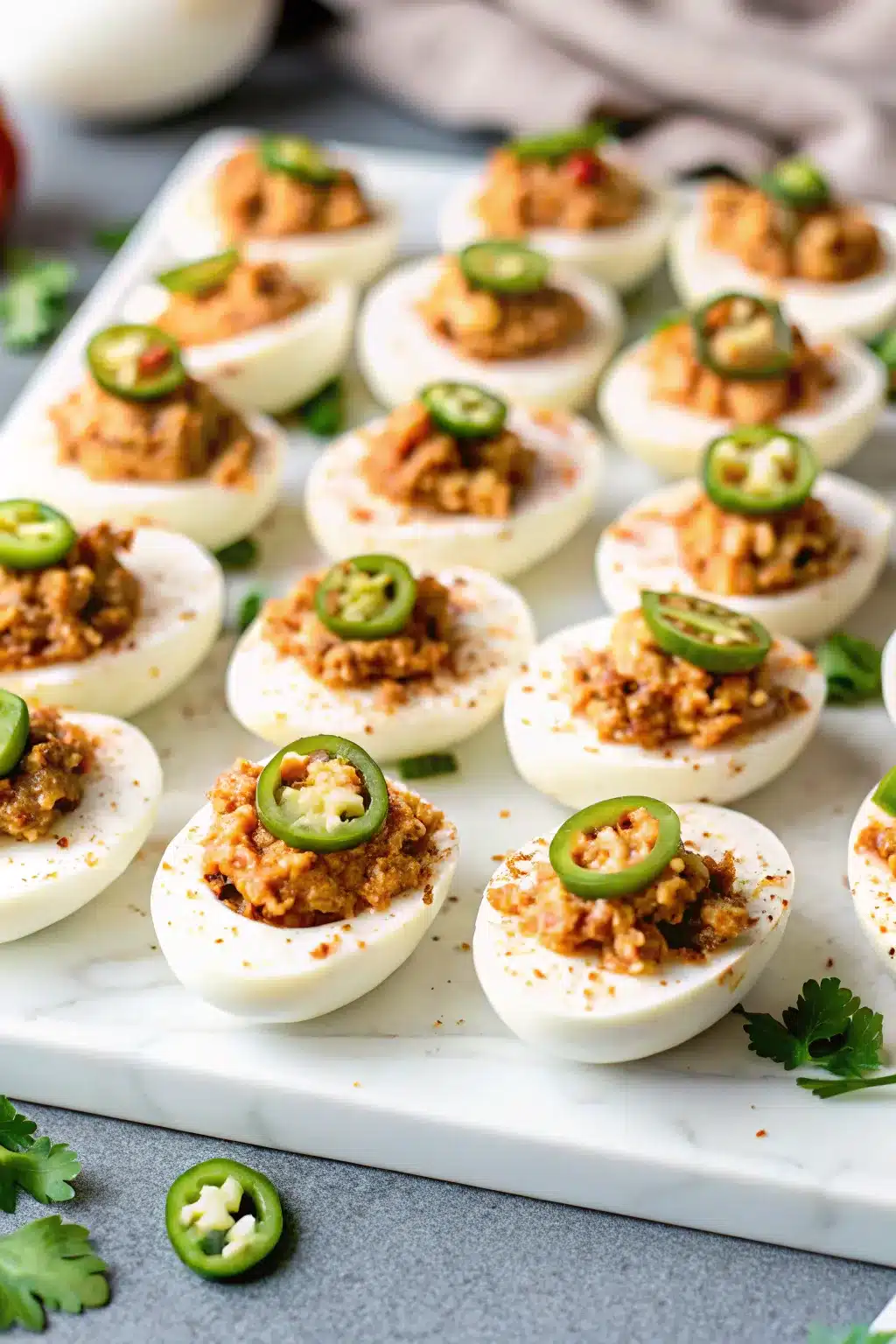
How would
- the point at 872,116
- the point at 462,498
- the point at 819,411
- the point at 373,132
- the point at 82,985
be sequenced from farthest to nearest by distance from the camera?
the point at 373,132 < the point at 872,116 < the point at 819,411 < the point at 462,498 < the point at 82,985

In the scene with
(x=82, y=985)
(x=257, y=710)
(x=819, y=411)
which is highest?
(x=819, y=411)

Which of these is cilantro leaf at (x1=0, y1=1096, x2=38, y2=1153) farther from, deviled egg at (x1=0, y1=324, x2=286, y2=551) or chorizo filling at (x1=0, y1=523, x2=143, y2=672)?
deviled egg at (x1=0, y1=324, x2=286, y2=551)

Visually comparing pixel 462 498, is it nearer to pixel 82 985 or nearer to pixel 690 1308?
pixel 82 985

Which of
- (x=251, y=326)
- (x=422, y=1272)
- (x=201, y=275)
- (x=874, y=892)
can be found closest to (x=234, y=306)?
(x=251, y=326)

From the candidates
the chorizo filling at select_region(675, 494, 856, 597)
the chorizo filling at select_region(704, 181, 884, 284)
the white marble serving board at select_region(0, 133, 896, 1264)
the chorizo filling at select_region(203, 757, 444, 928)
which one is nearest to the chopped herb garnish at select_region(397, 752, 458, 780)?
the white marble serving board at select_region(0, 133, 896, 1264)

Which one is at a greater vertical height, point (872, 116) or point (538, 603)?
point (872, 116)

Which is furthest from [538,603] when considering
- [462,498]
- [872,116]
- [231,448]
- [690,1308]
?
→ [872,116]
